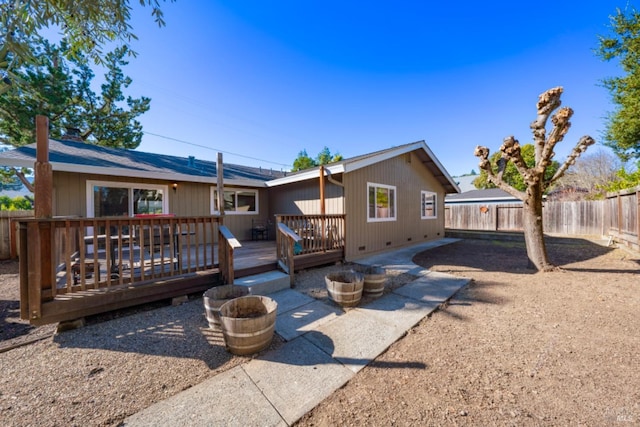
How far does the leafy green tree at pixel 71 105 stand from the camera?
35.4 ft

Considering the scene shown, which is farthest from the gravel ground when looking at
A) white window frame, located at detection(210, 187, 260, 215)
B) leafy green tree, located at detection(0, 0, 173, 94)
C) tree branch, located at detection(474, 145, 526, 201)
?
tree branch, located at detection(474, 145, 526, 201)

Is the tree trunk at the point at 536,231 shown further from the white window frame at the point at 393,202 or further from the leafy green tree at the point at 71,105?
the leafy green tree at the point at 71,105

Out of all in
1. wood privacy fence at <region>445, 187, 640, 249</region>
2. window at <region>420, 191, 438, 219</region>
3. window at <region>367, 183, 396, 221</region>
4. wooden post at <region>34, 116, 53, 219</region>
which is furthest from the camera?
window at <region>420, 191, 438, 219</region>

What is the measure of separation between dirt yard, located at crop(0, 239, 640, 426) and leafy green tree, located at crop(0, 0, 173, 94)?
293cm

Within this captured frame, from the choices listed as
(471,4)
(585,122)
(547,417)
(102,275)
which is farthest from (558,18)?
(102,275)

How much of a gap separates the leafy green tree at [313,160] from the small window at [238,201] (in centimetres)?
1813

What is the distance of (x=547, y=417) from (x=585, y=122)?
56.9 ft

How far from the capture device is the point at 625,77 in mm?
10414

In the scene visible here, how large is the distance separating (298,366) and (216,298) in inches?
59.9

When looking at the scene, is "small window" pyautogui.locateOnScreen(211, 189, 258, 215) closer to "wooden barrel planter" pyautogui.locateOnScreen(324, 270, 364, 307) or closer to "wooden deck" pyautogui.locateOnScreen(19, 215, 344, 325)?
"wooden deck" pyautogui.locateOnScreen(19, 215, 344, 325)

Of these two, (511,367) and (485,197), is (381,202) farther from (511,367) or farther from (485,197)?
(485,197)

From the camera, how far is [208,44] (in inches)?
338

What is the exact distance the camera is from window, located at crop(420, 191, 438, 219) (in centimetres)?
1097

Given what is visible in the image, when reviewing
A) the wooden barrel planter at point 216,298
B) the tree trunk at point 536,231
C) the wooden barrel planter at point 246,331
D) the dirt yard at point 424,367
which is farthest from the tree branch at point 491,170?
the wooden barrel planter at point 216,298
